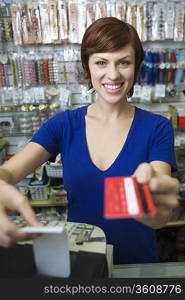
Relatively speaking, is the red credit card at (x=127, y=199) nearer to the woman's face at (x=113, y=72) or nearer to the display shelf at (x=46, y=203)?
the woman's face at (x=113, y=72)

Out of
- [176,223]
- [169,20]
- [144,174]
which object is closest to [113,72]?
[144,174]

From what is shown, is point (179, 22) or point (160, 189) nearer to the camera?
point (160, 189)

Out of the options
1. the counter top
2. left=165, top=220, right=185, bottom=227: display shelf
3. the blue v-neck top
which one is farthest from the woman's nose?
left=165, top=220, right=185, bottom=227: display shelf

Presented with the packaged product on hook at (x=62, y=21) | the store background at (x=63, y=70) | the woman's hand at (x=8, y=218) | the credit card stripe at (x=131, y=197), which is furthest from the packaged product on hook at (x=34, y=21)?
the credit card stripe at (x=131, y=197)

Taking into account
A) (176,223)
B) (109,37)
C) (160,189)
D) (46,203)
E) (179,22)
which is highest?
(179,22)

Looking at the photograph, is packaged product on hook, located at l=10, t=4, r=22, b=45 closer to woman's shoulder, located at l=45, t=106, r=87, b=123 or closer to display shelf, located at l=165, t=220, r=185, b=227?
woman's shoulder, located at l=45, t=106, r=87, b=123

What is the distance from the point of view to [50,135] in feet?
3.33

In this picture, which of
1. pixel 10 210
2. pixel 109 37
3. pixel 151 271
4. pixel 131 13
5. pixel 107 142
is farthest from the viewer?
pixel 131 13

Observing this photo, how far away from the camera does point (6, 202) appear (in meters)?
0.55

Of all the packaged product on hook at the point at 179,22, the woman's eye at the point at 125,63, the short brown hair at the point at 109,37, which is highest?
the packaged product on hook at the point at 179,22

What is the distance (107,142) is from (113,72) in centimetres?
25

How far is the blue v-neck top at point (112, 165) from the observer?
934 millimetres

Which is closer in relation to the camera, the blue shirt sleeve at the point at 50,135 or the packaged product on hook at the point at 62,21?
the blue shirt sleeve at the point at 50,135

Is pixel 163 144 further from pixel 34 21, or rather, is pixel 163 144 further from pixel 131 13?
pixel 34 21
